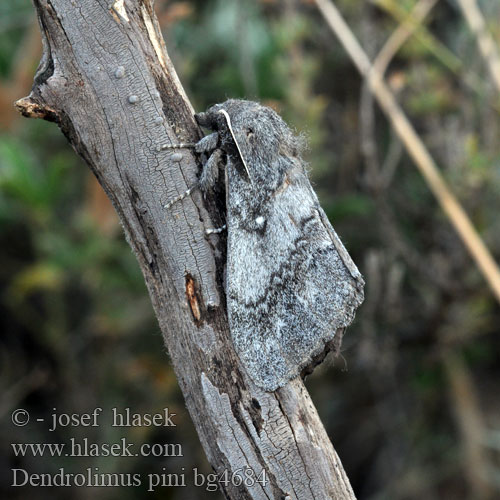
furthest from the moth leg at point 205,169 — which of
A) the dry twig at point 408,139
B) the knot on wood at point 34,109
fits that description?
the dry twig at point 408,139

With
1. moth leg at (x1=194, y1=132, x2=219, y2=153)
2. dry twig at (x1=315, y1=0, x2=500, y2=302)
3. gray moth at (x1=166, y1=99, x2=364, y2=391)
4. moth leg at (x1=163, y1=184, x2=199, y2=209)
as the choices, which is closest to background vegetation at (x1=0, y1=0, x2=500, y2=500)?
dry twig at (x1=315, y1=0, x2=500, y2=302)

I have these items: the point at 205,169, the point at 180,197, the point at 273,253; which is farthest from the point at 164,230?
the point at 273,253

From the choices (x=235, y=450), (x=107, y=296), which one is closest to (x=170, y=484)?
(x=107, y=296)

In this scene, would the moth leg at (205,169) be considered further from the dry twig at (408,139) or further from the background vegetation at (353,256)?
the background vegetation at (353,256)

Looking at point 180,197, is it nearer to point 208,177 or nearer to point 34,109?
point 208,177

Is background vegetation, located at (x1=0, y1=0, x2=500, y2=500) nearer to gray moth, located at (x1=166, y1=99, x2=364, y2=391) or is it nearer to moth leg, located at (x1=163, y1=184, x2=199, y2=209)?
gray moth, located at (x1=166, y1=99, x2=364, y2=391)

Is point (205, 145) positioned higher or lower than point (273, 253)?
higher

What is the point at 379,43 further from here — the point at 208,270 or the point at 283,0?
the point at 208,270
